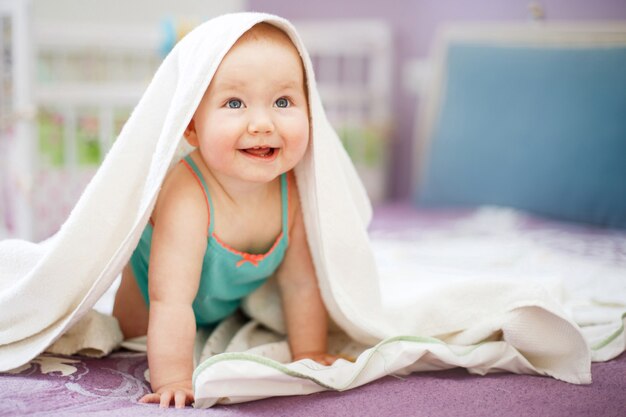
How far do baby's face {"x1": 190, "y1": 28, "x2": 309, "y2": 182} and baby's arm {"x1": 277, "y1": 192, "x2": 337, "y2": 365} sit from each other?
0.55ft

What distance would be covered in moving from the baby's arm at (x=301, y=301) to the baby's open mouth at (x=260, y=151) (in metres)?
0.15

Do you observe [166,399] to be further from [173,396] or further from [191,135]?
[191,135]

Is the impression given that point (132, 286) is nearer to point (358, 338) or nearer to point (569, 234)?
point (358, 338)

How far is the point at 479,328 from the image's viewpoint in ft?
3.45

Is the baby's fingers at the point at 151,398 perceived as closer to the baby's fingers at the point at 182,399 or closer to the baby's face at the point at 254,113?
the baby's fingers at the point at 182,399

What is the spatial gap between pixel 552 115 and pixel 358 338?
1343 mm

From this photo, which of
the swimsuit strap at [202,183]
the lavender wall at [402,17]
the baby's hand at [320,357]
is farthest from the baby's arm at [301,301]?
the lavender wall at [402,17]

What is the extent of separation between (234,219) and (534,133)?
140 cm

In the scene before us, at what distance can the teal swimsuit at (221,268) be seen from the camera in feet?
3.49

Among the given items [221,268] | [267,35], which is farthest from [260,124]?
[221,268]

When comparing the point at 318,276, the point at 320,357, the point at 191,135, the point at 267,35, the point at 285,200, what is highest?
the point at 267,35

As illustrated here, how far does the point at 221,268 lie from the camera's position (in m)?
1.08

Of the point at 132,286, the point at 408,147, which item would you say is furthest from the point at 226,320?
the point at 408,147

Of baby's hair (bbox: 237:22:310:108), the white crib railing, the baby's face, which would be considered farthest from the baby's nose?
the white crib railing
